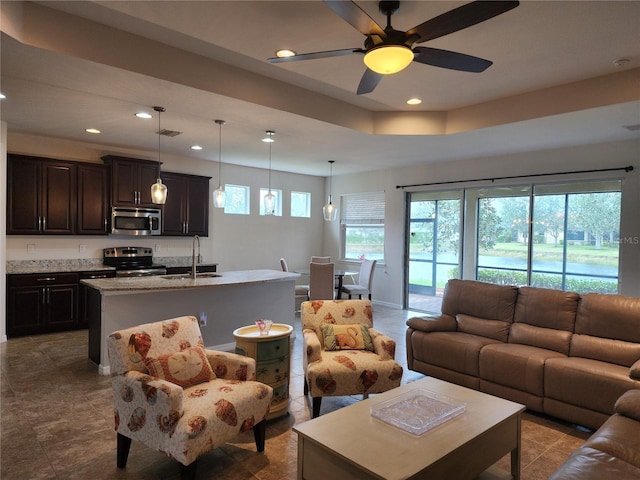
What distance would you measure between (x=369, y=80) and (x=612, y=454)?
2.64m

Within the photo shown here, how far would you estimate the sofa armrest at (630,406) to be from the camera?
224 cm

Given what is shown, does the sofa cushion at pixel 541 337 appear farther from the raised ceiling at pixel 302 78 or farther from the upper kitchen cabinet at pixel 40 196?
the upper kitchen cabinet at pixel 40 196

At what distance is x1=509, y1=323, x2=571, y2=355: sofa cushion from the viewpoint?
3367 mm

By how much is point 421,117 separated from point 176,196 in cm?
412

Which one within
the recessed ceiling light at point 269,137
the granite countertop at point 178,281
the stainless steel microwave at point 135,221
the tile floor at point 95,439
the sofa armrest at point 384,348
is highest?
the recessed ceiling light at point 269,137

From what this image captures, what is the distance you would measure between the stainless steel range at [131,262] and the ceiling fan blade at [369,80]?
4.38 meters

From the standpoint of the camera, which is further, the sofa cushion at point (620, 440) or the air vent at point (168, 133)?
the air vent at point (168, 133)

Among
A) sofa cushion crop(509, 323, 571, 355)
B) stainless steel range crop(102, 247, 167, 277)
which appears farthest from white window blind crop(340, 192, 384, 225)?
sofa cushion crop(509, 323, 571, 355)

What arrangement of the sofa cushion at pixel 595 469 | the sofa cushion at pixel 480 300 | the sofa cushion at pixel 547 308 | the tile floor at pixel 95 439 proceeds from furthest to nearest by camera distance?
the sofa cushion at pixel 480 300 → the sofa cushion at pixel 547 308 → the tile floor at pixel 95 439 → the sofa cushion at pixel 595 469

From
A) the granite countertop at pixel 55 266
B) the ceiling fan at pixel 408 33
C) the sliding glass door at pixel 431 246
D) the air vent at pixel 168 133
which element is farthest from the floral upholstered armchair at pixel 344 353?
the granite countertop at pixel 55 266

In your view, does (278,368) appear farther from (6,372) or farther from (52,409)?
(6,372)

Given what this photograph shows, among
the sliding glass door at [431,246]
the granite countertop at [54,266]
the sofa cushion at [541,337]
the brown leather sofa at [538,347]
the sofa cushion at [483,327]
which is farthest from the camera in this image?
the sliding glass door at [431,246]

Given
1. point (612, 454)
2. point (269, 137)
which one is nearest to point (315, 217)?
point (269, 137)

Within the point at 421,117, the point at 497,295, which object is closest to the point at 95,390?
the point at 497,295
